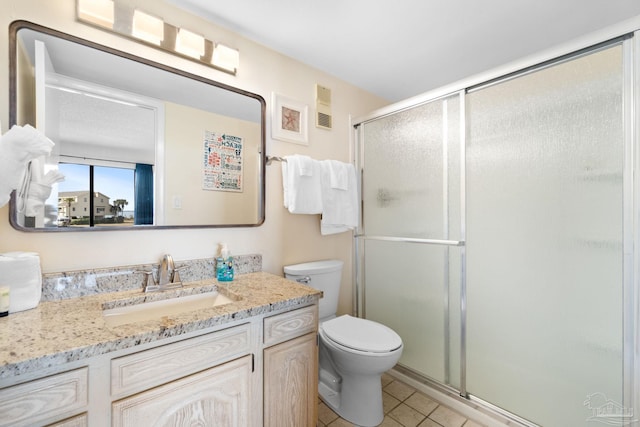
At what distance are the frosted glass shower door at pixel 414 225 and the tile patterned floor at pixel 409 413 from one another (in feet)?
0.53

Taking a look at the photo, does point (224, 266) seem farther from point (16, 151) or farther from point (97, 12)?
point (97, 12)

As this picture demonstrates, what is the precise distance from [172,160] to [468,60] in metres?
2.01

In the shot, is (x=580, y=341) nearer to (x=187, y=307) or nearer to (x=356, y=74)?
(x=187, y=307)

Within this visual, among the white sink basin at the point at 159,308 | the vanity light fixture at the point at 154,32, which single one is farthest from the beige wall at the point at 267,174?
the white sink basin at the point at 159,308

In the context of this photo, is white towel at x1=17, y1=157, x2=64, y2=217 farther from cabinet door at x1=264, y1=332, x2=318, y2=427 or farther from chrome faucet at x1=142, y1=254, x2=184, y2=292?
cabinet door at x1=264, y1=332, x2=318, y2=427

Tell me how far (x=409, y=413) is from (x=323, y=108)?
6.71ft

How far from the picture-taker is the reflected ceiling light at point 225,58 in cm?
156

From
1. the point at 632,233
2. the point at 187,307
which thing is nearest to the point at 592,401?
the point at 632,233

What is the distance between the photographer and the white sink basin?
112 centimetres

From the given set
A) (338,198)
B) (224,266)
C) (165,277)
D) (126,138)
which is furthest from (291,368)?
(126,138)

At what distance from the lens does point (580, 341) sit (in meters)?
1.26

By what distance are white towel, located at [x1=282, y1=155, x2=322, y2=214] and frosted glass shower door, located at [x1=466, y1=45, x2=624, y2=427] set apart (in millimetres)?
903

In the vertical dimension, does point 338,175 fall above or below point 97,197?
above

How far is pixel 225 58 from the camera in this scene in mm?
1592
